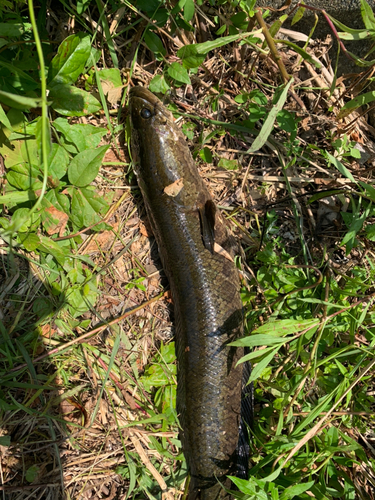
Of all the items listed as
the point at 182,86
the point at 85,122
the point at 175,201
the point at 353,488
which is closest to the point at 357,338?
the point at 353,488

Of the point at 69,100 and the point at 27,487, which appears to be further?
the point at 27,487

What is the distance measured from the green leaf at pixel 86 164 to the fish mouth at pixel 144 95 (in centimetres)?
54

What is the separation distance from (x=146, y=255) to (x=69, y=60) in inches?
64.2

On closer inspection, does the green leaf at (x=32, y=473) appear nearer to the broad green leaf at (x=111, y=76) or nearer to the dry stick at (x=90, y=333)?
the dry stick at (x=90, y=333)

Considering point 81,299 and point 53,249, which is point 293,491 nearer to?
point 81,299

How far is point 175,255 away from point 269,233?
907 mm

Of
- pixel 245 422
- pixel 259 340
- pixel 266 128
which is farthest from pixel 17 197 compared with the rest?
pixel 245 422

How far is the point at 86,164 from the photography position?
→ 2932 millimetres

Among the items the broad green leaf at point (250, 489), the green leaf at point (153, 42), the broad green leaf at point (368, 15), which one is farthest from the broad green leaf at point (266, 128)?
the broad green leaf at point (250, 489)

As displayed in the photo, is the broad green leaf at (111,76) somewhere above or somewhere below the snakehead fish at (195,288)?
above

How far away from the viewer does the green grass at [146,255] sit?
2.86m

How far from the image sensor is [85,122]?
3.21 m

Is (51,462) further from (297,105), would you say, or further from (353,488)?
(297,105)

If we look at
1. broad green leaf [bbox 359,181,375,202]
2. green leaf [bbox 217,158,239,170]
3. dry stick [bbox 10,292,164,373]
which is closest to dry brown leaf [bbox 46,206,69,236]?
dry stick [bbox 10,292,164,373]
